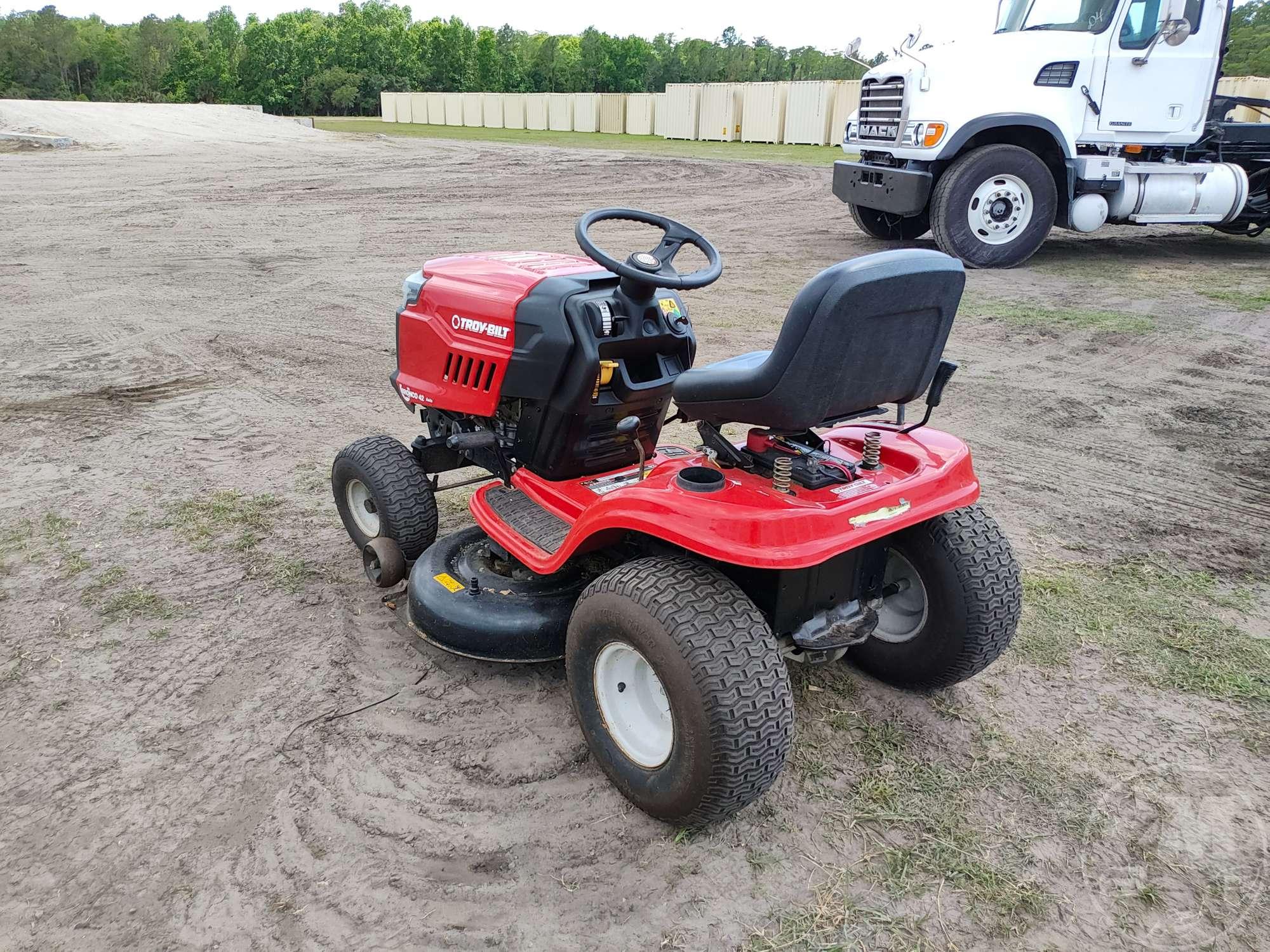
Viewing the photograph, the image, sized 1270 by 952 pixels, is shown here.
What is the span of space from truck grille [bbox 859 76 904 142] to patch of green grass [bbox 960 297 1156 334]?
Answer: 7.14 ft

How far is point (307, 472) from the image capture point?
4.62 m

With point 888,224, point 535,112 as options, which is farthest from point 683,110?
point 888,224

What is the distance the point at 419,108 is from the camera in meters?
42.7

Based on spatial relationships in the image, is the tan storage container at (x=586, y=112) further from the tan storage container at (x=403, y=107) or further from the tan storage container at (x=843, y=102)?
the tan storage container at (x=403, y=107)

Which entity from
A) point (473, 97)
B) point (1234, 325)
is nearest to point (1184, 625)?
point (1234, 325)

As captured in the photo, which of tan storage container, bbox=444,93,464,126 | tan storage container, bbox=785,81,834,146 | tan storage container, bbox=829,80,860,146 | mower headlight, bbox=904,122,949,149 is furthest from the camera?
tan storage container, bbox=444,93,464,126

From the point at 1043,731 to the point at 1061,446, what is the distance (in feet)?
8.59

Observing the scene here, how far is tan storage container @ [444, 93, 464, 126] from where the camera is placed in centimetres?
3950

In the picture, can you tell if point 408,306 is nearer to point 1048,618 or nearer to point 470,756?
point 470,756

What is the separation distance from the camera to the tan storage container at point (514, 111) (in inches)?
1453

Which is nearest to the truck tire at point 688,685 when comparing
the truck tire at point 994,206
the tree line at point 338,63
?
the truck tire at point 994,206

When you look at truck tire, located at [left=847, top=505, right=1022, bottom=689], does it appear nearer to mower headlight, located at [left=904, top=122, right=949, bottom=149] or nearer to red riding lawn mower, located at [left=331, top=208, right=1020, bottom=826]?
red riding lawn mower, located at [left=331, top=208, right=1020, bottom=826]

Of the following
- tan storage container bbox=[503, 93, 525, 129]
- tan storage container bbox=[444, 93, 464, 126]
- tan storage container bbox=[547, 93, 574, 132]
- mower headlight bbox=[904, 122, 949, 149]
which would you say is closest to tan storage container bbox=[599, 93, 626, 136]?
tan storage container bbox=[547, 93, 574, 132]

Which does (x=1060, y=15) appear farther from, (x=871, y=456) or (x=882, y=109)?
(x=871, y=456)
